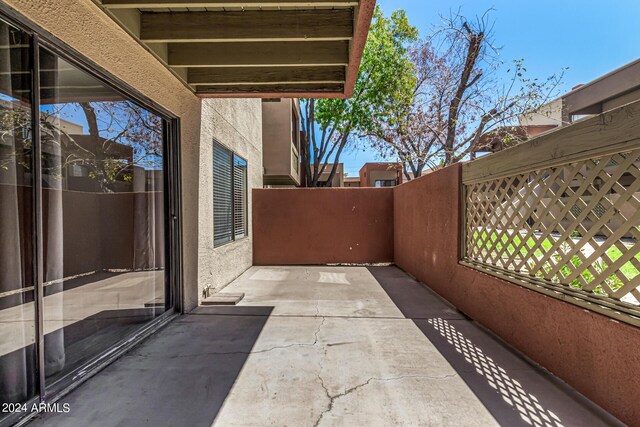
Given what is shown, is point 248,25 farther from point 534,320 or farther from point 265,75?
point 534,320

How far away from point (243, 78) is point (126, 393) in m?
3.59

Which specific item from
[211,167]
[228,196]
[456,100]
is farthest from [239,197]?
[456,100]

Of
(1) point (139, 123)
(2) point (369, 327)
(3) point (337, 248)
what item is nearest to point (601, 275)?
(2) point (369, 327)

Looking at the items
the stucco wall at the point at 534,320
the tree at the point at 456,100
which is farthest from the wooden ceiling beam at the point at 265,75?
the tree at the point at 456,100

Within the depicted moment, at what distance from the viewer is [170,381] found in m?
2.45

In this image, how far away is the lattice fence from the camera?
201 centimetres

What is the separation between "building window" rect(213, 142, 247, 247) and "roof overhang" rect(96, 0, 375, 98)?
1.57 metres

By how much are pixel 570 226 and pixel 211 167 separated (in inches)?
177

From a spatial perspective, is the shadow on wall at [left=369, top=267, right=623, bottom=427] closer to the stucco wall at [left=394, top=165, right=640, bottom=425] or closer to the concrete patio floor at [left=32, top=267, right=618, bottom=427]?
the concrete patio floor at [left=32, top=267, right=618, bottom=427]

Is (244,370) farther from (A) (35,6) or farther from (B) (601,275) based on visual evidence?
(A) (35,6)

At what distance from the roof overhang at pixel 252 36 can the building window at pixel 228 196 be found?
1573 millimetres

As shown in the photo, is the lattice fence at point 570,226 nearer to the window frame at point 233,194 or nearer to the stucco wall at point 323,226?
the window frame at point 233,194

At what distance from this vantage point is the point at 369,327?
142 inches

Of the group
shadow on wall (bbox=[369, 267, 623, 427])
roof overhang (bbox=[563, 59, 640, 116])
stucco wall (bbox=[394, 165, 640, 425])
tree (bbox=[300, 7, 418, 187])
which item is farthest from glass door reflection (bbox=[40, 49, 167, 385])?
roof overhang (bbox=[563, 59, 640, 116])
